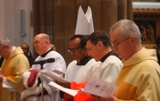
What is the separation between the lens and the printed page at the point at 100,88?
252cm

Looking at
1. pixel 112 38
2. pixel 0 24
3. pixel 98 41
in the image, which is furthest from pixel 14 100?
pixel 0 24

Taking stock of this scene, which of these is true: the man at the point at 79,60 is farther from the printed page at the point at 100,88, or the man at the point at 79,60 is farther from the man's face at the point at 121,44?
the printed page at the point at 100,88

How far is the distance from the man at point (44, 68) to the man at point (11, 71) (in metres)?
0.58

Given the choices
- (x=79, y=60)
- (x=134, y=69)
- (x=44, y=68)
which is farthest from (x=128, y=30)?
(x=44, y=68)

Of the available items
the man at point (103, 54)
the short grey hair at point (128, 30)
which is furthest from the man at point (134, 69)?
the man at point (103, 54)

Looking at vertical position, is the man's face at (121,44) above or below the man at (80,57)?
above

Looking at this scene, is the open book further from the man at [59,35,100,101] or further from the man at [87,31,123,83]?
the man at [59,35,100,101]

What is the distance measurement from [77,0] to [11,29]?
4.25 m

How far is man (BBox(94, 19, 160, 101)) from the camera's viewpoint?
255 cm

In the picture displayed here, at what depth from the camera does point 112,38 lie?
9.16ft

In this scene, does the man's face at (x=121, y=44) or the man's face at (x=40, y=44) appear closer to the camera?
the man's face at (x=121, y=44)

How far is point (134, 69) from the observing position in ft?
8.80

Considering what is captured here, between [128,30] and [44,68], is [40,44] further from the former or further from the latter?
[128,30]

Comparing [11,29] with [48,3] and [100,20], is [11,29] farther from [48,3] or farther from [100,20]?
[100,20]
